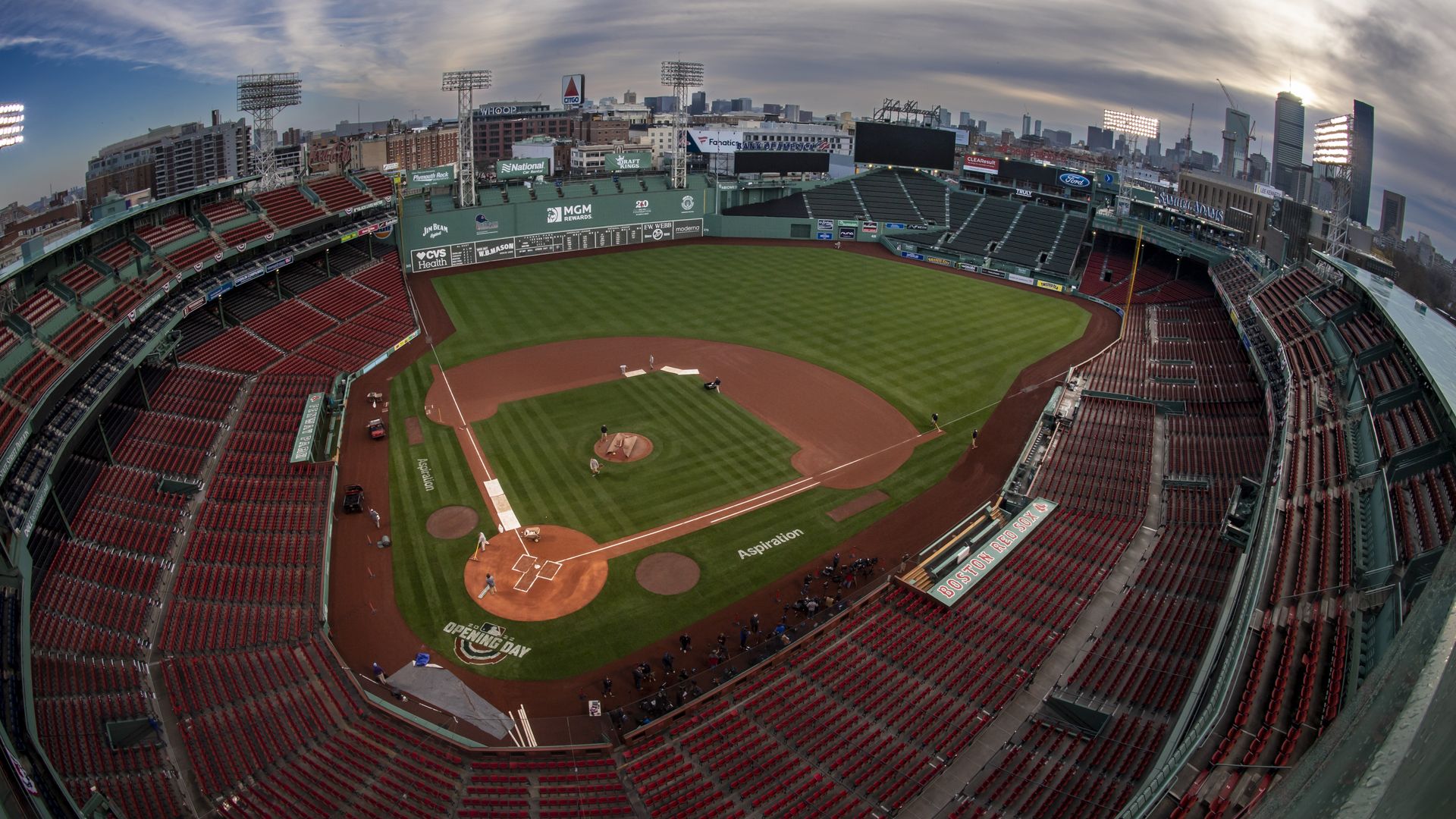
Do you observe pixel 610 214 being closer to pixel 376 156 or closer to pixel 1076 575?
pixel 1076 575

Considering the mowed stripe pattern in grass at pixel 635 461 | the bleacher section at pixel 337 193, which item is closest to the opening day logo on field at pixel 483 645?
the mowed stripe pattern in grass at pixel 635 461

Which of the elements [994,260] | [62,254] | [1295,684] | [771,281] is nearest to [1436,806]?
[1295,684]

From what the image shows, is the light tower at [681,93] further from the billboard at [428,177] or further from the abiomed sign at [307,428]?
the abiomed sign at [307,428]

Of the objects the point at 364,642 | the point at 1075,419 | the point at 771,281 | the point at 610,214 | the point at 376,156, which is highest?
the point at 376,156

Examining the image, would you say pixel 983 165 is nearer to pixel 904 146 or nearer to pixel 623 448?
pixel 904 146

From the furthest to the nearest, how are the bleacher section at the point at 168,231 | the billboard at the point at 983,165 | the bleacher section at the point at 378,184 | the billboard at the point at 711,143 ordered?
the billboard at the point at 711,143 → the billboard at the point at 983,165 → the bleacher section at the point at 378,184 → the bleacher section at the point at 168,231

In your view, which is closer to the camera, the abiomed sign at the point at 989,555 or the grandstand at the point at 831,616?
the grandstand at the point at 831,616

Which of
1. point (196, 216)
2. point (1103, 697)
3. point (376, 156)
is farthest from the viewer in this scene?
point (376, 156)

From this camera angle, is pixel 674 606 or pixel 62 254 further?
pixel 62 254
